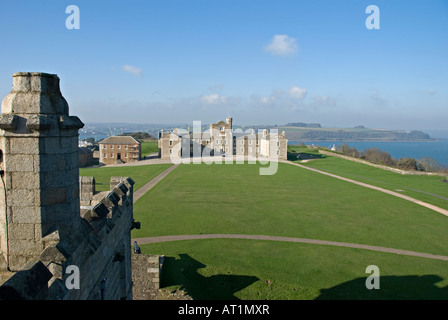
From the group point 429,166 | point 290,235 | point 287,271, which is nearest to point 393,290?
point 287,271

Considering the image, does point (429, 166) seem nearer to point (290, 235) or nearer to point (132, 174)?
point (290, 235)

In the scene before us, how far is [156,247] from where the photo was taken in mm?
19734

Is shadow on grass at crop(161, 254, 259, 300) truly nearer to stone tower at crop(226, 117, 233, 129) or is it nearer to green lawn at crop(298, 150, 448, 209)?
green lawn at crop(298, 150, 448, 209)

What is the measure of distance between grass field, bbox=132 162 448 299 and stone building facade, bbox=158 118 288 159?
34801 mm

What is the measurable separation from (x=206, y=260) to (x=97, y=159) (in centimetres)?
6376

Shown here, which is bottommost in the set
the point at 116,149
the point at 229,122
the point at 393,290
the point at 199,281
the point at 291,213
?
the point at 393,290

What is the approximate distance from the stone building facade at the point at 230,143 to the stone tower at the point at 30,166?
232ft

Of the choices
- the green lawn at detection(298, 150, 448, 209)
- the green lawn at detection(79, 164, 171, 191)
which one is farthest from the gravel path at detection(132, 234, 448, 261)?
the green lawn at detection(79, 164, 171, 191)

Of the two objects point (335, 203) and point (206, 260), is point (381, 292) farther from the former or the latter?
point (335, 203)

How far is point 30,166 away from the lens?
4801mm

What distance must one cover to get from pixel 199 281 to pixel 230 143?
68.3 metres

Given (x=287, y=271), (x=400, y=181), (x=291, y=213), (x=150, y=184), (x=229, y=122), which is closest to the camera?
(x=287, y=271)

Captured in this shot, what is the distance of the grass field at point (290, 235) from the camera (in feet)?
50.9
